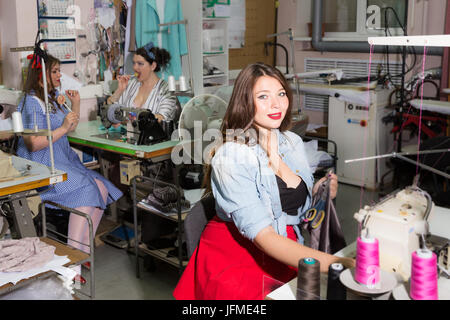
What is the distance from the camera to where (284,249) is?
5.37ft

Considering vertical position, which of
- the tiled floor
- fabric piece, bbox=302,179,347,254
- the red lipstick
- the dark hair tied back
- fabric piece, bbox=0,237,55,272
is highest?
the dark hair tied back

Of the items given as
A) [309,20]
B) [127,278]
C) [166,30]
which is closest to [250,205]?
[127,278]

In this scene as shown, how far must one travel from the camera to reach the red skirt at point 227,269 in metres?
1.65

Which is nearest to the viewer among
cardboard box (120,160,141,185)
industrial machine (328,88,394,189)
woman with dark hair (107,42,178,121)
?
cardboard box (120,160,141,185)

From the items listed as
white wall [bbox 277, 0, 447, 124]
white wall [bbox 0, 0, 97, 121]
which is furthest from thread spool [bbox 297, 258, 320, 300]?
white wall [bbox 277, 0, 447, 124]

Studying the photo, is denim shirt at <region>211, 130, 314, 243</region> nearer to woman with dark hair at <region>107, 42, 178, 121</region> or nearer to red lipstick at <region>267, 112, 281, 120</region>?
red lipstick at <region>267, 112, 281, 120</region>

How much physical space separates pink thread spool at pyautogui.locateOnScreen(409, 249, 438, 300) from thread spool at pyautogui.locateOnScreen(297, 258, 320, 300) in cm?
24

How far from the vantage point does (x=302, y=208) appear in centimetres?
203

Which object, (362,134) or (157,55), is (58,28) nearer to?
(157,55)

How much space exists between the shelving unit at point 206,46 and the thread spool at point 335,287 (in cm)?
358

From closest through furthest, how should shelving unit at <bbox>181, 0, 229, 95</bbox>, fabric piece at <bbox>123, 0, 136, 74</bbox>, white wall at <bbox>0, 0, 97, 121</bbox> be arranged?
1. white wall at <bbox>0, 0, 97, 121</bbox>
2. fabric piece at <bbox>123, 0, 136, 74</bbox>
3. shelving unit at <bbox>181, 0, 229, 95</bbox>

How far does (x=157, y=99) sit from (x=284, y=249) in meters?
2.47

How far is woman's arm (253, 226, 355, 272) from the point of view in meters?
1.59
